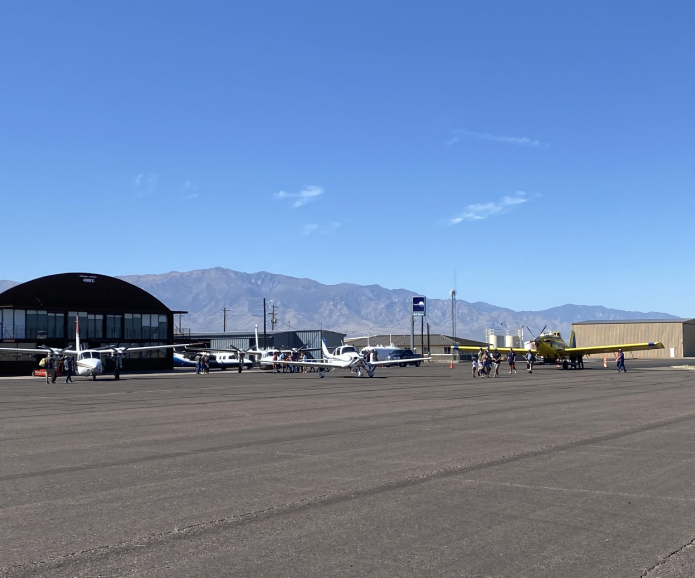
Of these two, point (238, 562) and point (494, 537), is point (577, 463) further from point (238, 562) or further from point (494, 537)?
point (238, 562)

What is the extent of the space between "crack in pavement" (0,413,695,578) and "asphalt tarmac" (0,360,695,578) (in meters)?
0.03

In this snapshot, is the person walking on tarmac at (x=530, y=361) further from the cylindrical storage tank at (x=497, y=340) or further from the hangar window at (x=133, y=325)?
the cylindrical storage tank at (x=497, y=340)

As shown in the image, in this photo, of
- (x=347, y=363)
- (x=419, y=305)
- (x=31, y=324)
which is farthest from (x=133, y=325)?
(x=419, y=305)

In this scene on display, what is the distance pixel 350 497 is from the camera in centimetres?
876

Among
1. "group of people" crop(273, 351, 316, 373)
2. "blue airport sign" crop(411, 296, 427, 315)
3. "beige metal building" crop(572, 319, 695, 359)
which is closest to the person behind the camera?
"group of people" crop(273, 351, 316, 373)

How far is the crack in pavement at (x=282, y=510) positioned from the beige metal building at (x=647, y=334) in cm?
11568

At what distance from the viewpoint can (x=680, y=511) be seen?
8.05 meters

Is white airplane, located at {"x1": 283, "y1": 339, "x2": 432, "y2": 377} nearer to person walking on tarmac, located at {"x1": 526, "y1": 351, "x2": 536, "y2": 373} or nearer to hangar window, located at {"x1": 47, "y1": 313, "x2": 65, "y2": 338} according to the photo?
person walking on tarmac, located at {"x1": 526, "y1": 351, "x2": 536, "y2": 373}

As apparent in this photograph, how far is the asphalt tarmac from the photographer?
6.23 metres

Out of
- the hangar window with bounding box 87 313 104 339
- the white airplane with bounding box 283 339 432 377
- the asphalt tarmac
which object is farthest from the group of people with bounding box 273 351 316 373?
the asphalt tarmac

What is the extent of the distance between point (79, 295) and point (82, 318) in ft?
7.33

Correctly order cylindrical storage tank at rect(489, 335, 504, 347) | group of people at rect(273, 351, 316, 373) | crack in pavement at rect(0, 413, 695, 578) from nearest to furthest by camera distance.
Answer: crack in pavement at rect(0, 413, 695, 578), group of people at rect(273, 351, 316, 373), cylindrical storage tank at rect(489, 335, 504, 347)

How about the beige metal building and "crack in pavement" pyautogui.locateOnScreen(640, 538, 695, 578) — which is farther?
the beige metal building

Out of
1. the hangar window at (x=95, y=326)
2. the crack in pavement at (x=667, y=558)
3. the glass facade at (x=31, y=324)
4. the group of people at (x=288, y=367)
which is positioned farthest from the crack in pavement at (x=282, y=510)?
the hangar window at (x=95, y=326)
